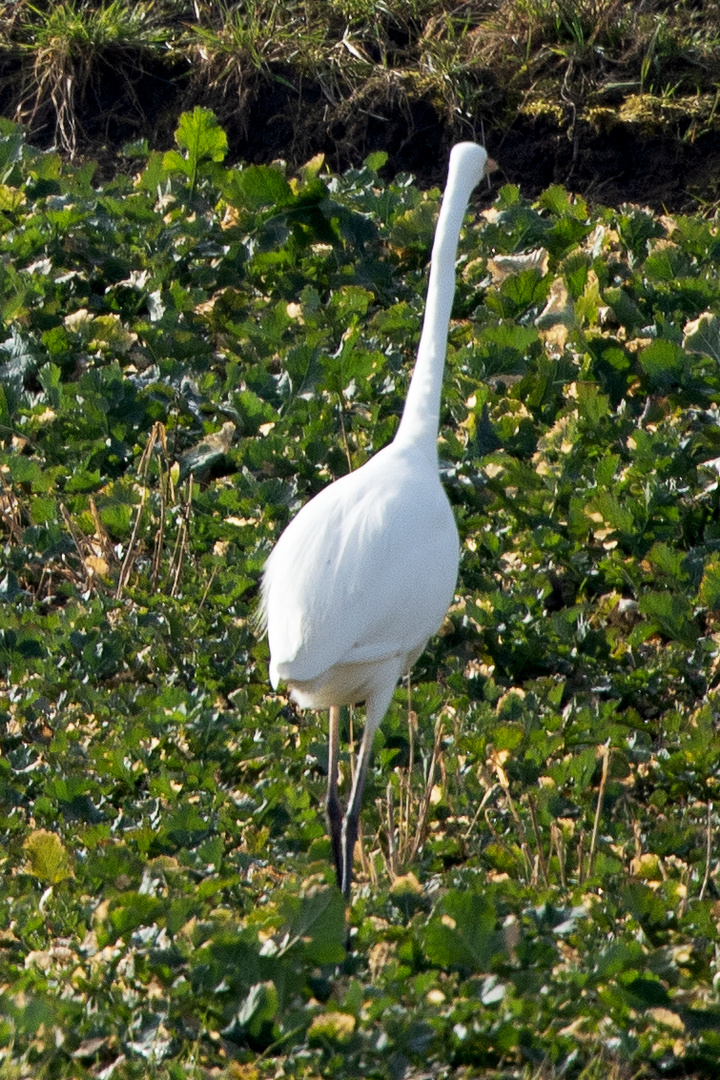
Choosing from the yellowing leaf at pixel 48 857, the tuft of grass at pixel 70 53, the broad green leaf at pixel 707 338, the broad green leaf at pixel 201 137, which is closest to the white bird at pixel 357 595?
the yellowing leaf at pixel 48 857

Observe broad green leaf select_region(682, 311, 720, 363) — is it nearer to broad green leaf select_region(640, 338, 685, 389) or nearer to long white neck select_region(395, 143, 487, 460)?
broad green leaf select_region(640, 338, 685, 389)

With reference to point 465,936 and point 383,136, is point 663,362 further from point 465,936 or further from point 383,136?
point 383,136

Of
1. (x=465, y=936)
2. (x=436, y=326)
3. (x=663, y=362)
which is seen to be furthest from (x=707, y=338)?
(x=465, y=936)

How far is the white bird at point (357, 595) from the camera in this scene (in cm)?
322

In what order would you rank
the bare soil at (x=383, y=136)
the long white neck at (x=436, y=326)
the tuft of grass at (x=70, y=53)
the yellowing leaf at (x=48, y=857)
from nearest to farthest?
the yellowing leaf at (x=48, y=857) → the long white neck at (x=436, y=326) → the bare soil at (x=383, y=136) → the tuft of grass at (x=70, y=53)

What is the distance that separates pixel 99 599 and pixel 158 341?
1.44 m

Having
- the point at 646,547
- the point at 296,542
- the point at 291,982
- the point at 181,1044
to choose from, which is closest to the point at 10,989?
the point at 181,1044

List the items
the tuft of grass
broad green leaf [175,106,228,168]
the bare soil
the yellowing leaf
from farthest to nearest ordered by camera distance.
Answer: the tuft of grass < the bare soil < broad green leaf [175,106,228,168] < the yellowing leaf

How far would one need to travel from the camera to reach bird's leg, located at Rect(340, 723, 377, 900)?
129 inches

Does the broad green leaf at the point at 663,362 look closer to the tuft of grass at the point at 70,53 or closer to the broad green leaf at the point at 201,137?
the broad green leaf at the point at 201,137

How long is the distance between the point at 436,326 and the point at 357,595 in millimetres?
860

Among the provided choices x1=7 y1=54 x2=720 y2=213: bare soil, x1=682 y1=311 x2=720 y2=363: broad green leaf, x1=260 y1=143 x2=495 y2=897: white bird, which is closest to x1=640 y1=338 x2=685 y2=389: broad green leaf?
x1=682 y1=311 x2=720 y2=363: broad green leaf

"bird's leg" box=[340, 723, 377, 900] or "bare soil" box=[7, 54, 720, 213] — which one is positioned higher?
"bare soil" box=[7, 54, 720, 213]

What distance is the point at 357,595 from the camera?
3254 millimetres
